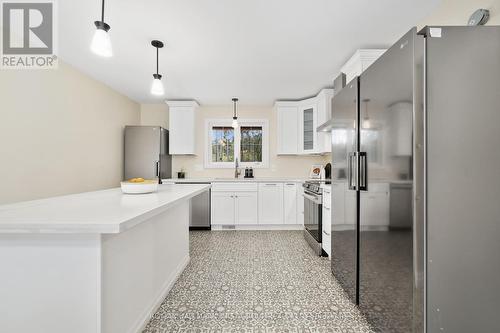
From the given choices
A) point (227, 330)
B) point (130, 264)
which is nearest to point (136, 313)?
point (130, 264)

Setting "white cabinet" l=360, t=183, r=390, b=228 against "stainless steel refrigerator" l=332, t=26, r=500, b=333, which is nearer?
"stainless steel refrigerator" l=332, t=26, r=500, b=333

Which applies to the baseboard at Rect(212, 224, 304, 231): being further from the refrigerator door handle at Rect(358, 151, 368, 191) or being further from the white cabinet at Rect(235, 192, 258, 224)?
the refrigerator door handle at Rect(358, 151, 368, 191)

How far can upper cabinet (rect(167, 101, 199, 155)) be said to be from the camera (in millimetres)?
4605

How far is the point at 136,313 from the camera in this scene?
1.54 meters

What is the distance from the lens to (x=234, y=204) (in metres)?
4.28

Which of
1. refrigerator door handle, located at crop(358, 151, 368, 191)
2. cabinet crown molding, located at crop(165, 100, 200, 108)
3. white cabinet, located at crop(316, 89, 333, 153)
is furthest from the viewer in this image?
cabinet crown molding, located at crop(165, 100, 200, 108)

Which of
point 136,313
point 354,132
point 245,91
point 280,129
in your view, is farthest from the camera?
point 280,129

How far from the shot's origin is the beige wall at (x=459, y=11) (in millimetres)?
1535

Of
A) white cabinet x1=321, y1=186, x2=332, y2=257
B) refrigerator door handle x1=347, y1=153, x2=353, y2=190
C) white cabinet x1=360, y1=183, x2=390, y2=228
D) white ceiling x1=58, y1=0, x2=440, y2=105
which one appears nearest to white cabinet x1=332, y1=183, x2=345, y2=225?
refrigerator door handle x1=347, y1=153, x2=353, y2=190

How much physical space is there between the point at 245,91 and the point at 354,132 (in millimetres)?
2730

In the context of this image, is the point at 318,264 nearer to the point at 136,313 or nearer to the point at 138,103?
the point at 136,313

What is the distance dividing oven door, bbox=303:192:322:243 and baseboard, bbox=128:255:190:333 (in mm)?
1731

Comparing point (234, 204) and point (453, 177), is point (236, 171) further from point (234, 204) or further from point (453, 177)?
point (453, 177)

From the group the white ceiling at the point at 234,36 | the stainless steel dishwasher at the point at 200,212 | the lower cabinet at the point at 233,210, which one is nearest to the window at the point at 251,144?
the lower cabinet at the point at 233,210
